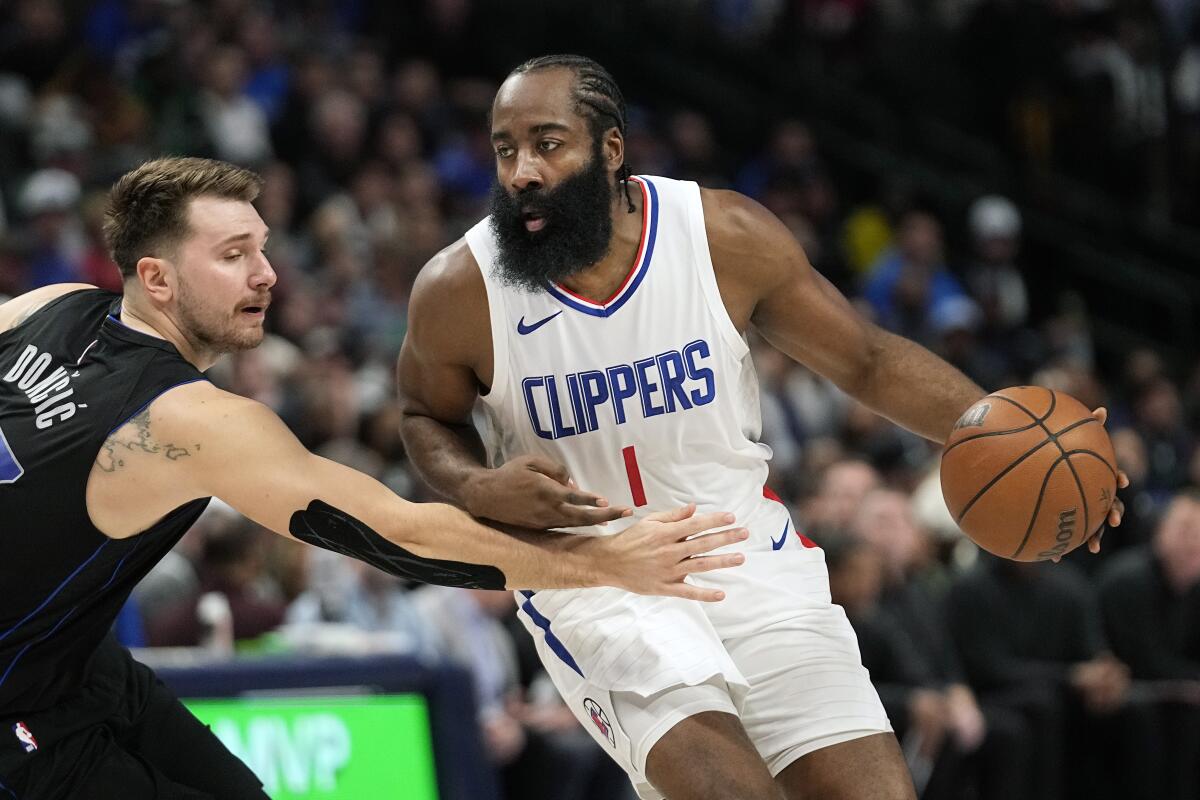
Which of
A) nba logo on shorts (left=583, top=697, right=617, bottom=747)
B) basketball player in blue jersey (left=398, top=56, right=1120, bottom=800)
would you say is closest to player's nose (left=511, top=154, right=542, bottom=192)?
basketball player in blue jersey (left=398, top=56, right=1120, bottom=800)

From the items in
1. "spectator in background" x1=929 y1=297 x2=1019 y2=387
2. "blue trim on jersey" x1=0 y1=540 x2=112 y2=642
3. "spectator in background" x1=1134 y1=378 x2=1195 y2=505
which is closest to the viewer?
"blue trim on jersey" x1=0 y1=540 x2=112 y2=642

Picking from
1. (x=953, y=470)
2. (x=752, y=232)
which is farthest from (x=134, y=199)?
(x=953, y=470)

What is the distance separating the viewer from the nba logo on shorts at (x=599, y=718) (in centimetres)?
448

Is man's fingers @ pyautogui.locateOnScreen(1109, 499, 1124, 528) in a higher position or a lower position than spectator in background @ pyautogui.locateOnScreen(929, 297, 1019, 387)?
higher

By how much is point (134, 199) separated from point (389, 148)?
8.20 m

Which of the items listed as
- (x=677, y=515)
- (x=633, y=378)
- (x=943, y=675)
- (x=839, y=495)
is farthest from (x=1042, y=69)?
(x=677, y=515)

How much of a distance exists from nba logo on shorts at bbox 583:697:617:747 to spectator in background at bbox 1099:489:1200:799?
621 cm

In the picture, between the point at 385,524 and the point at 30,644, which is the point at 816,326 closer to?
the point at 385,524

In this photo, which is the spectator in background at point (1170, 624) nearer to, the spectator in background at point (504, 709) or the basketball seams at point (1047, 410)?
the spectator in background at point (504, 709)

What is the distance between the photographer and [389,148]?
40.3 ft

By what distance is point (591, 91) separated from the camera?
15.2 feet

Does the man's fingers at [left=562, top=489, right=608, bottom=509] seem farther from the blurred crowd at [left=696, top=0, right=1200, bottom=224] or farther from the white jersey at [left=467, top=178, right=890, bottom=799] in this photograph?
the blurred crowd at [left=696, top=0, right=1200, bottom=224]

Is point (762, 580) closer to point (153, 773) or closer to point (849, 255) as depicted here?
point (153, 773)

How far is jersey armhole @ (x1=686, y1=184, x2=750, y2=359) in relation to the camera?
462 cm
